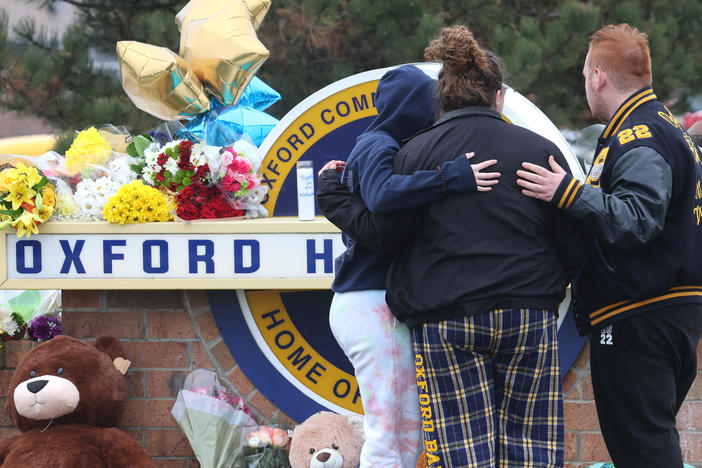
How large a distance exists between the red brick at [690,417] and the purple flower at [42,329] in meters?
2.87

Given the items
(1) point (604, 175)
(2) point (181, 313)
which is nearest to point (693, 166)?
(1) point (604, 175)

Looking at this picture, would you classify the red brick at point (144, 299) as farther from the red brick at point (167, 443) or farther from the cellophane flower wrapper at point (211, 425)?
the red brick at point (167, 443)

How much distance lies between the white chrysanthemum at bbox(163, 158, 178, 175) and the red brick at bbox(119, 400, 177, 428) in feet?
3.36

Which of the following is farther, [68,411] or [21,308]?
[21,308]

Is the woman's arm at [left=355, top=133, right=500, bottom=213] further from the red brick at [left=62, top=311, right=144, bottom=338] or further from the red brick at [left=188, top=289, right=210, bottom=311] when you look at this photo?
the red brick at [left=62, top=311, right=144, bottom=338]

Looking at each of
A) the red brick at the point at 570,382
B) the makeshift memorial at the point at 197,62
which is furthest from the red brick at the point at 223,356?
the red brick at the point at 570,382

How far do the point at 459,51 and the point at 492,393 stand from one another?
968 millimetres

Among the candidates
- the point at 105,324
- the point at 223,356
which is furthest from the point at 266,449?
the point at 105,324

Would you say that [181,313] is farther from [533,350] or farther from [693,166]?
[693,166]

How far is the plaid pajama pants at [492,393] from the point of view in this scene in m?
2.40

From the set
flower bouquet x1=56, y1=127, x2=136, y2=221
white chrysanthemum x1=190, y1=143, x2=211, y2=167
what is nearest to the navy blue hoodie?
white chrysanthemum x1=190, y1=143, x2=211, y2=167

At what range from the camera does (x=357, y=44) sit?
6898mm

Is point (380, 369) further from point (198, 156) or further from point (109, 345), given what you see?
point (109, 345)

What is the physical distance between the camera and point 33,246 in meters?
3.69
